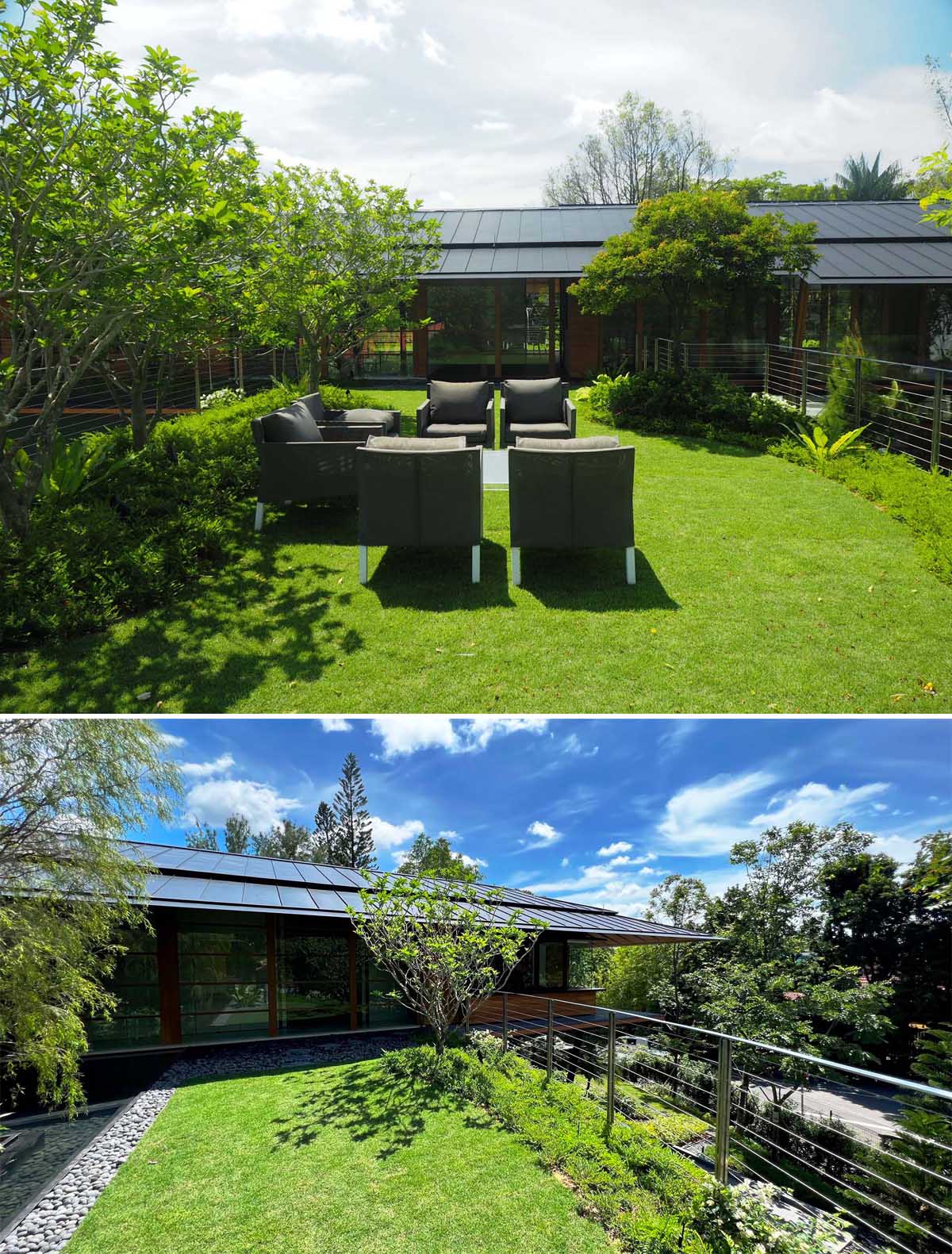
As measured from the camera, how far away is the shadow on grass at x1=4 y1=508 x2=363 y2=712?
4898 mm

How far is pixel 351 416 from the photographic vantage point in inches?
391

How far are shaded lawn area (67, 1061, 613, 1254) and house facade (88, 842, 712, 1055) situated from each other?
2695mm

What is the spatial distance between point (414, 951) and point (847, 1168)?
16.7 ft

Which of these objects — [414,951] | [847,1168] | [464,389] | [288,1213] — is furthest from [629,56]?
[847,1168]

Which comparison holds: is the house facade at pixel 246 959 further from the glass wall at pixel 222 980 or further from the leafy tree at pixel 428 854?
the leafy tree at pixel 428 854

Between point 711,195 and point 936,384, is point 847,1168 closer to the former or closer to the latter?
point 936,384

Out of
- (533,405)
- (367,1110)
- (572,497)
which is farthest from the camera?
(533,405)

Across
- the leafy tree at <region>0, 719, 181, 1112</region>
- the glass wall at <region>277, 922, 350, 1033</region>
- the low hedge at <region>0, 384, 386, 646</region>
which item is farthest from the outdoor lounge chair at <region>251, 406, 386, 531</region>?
the glass wall at <region>277, 922, 350, 1033</region>

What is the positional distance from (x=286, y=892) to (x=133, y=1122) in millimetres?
3869

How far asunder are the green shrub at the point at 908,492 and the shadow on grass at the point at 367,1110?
19.3 ft

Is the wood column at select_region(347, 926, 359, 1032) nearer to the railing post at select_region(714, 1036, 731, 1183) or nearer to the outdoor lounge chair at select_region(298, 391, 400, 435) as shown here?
the outdoor lounge chair at select_region(298, 391, 400, 435)

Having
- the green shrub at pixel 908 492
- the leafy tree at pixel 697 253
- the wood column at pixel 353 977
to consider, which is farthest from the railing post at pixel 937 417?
the wood column at pixel 353 977

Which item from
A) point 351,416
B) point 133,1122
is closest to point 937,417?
point 351,416

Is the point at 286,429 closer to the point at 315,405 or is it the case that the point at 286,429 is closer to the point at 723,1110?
the point at 315,405
